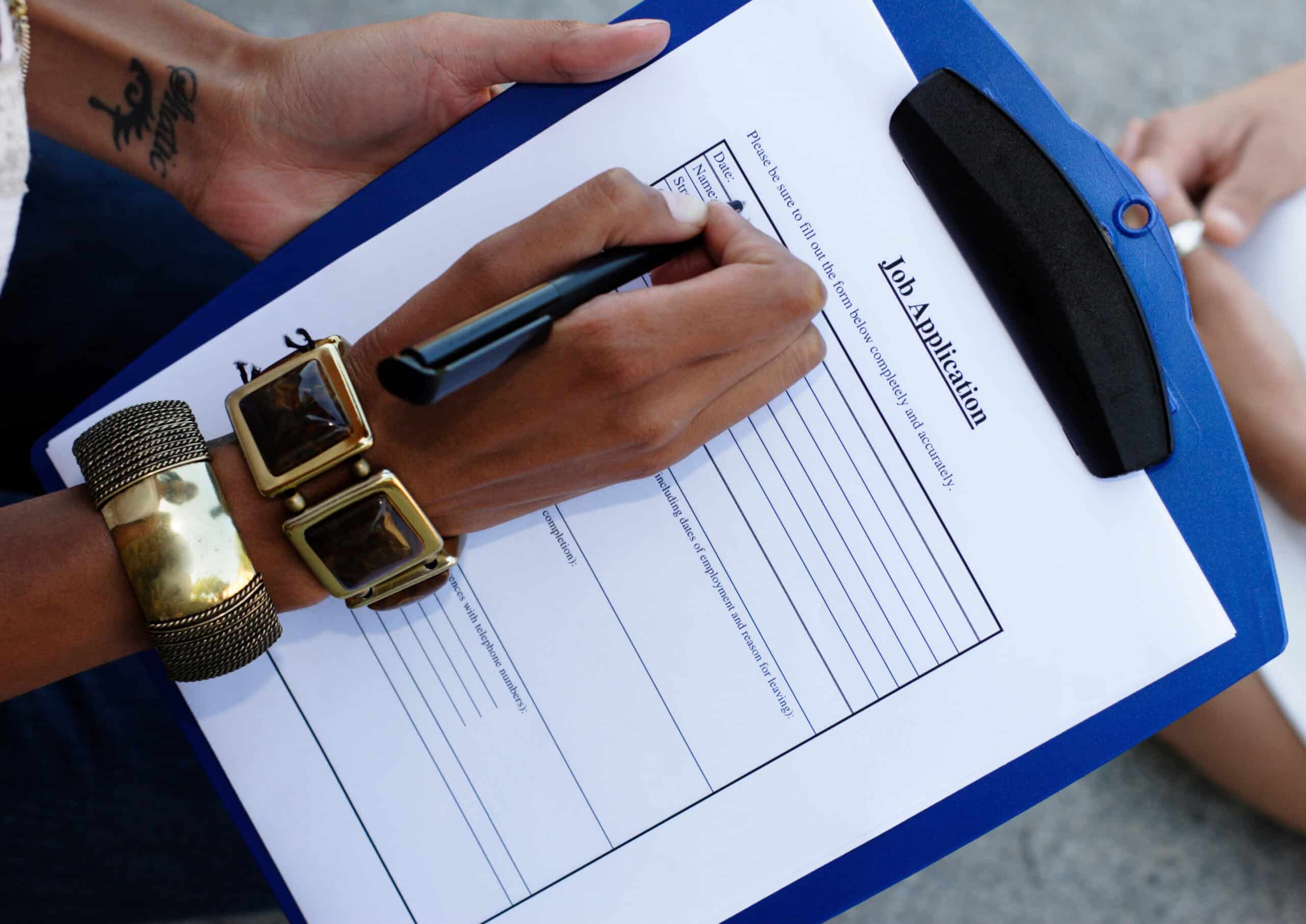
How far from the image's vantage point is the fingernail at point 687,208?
41 centimetres

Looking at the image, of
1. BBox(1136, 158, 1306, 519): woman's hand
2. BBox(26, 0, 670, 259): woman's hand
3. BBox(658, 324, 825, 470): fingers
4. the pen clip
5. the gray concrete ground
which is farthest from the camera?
the gray concrete ground

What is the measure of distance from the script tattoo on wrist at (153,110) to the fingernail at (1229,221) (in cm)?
78

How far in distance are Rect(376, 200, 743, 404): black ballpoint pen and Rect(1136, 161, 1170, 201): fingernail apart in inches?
19.6

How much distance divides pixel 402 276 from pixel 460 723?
26 centimetres

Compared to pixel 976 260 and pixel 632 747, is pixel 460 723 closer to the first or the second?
pixel 632 747

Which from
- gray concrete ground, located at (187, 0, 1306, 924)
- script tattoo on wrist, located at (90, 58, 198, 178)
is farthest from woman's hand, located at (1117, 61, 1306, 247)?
script tattoo on wrist, located at (90, 58, 198, 178)

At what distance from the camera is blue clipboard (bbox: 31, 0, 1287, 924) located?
1.37 ft

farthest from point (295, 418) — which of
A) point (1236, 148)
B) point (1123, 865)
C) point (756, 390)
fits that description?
point (1123, 865)

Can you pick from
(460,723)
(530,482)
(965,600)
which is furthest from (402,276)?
(965,600)

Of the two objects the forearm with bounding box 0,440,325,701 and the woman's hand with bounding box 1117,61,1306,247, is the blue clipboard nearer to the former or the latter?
the forearm with bounding box 0,440,325,701

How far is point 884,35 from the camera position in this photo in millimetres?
431

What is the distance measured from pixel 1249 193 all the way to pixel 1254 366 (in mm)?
145

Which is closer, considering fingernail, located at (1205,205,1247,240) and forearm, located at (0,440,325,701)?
forearm, located at (0,440,325,701)

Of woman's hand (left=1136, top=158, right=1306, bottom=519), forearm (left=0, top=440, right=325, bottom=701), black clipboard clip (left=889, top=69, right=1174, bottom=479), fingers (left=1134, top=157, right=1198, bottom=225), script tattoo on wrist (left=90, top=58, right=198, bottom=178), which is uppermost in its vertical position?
script tattoo on wrist (left=90, top=58, right=198, bottom=178)
